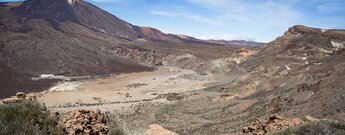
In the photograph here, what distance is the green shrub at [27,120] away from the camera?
29.0 feet

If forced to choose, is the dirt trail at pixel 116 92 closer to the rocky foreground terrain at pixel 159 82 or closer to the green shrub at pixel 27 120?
the rocky foreground terrain at pixel 159 82

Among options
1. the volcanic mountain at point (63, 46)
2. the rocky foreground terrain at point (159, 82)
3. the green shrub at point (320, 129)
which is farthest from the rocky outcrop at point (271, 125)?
the volcanic mountain at point (63, 46)

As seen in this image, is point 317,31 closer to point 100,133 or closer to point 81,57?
point 81,57

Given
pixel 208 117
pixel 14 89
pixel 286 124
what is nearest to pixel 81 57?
pixel 14 89

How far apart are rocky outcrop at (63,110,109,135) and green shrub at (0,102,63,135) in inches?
26.1

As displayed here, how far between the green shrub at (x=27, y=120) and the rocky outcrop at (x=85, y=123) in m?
0.66

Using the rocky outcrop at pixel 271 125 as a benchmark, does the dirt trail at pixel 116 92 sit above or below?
below

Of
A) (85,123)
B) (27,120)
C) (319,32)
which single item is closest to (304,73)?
(85,123)

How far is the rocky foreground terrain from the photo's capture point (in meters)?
15.4

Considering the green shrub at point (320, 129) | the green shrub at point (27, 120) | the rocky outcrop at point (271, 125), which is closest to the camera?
the green shrub at point (27, 120)

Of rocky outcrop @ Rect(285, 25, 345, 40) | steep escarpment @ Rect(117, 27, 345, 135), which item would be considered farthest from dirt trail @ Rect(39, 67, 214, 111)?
rocky outcrop @ Rect(285, 25, 345, 40)

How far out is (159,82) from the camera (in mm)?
63531

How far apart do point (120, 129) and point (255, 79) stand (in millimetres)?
34614

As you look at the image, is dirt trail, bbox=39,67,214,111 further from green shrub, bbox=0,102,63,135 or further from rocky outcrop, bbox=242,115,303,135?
green shrub, bbox=0,102,63,135
